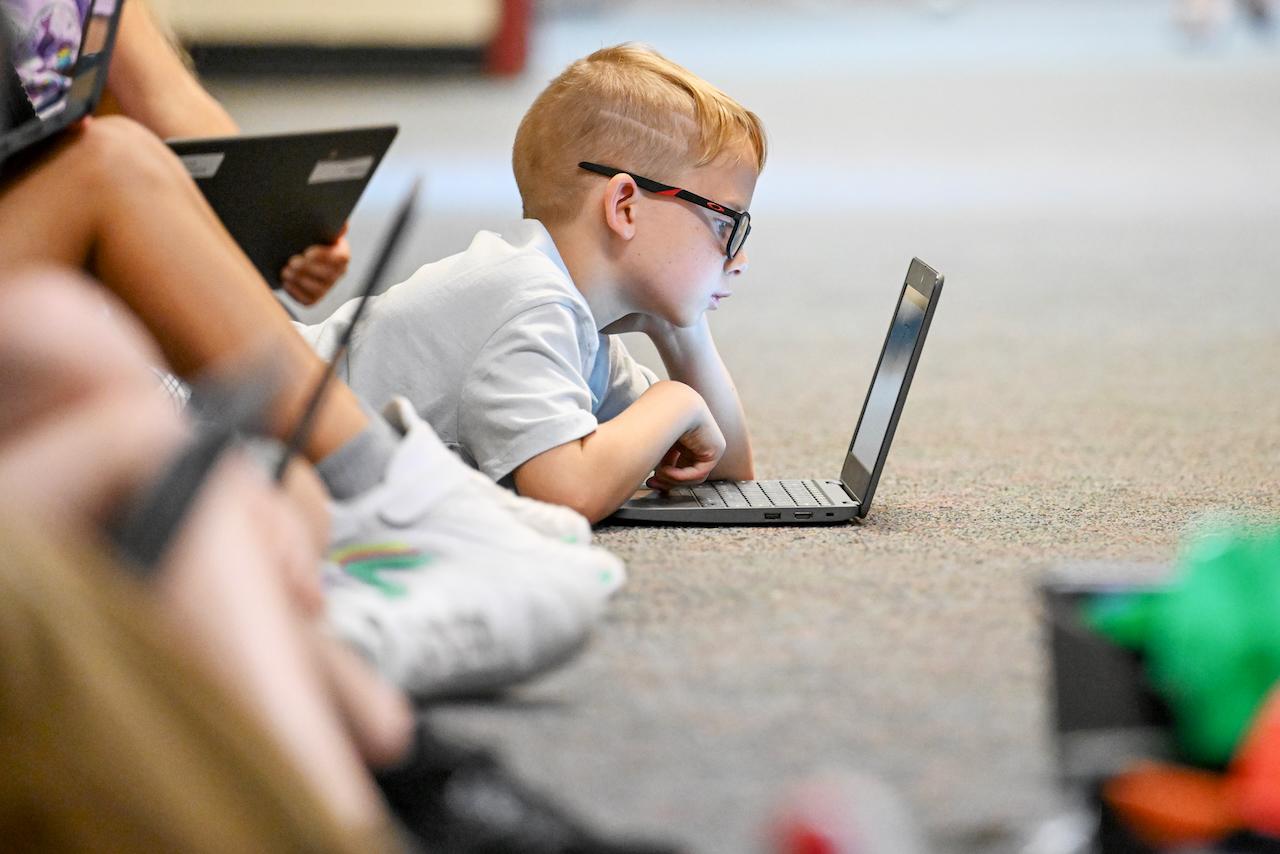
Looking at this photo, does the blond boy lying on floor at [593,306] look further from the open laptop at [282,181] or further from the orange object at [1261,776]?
the orange object at [1261,776]

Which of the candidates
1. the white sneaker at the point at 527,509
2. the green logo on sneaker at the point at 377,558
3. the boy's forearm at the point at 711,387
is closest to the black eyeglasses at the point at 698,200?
the boy's forearm at the point at 711,387

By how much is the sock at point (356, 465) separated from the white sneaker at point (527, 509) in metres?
0.05

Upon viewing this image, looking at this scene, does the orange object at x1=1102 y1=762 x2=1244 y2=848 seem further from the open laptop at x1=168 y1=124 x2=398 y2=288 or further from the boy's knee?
the open laptop at x1=168 y1=124 x2=398 y2=288

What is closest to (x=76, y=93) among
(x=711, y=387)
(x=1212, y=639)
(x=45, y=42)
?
(x=45, y=42)

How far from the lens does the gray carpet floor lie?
2.32 ft

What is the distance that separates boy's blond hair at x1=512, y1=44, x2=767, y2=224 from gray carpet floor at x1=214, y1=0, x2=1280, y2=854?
13.2 inches

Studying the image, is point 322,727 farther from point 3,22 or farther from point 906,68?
point 906,68

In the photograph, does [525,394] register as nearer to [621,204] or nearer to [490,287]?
[490,287]

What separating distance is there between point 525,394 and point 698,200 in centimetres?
27

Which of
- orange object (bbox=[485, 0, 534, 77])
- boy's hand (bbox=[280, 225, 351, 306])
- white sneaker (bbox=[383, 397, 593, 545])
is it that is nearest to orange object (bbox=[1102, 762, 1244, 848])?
white sneaker (bbox=[383, 397, 593, 545])

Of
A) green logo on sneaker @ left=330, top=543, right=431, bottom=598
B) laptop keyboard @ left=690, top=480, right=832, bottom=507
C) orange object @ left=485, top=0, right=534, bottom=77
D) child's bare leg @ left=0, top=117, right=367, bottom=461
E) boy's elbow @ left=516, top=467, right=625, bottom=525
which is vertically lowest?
orange object @ left=485, top=0, right=534, bottom=77

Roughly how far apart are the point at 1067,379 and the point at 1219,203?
6.26 feet

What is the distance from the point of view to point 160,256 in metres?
0.86

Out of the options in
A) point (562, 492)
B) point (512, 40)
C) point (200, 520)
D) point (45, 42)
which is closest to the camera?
point (200, 520)
